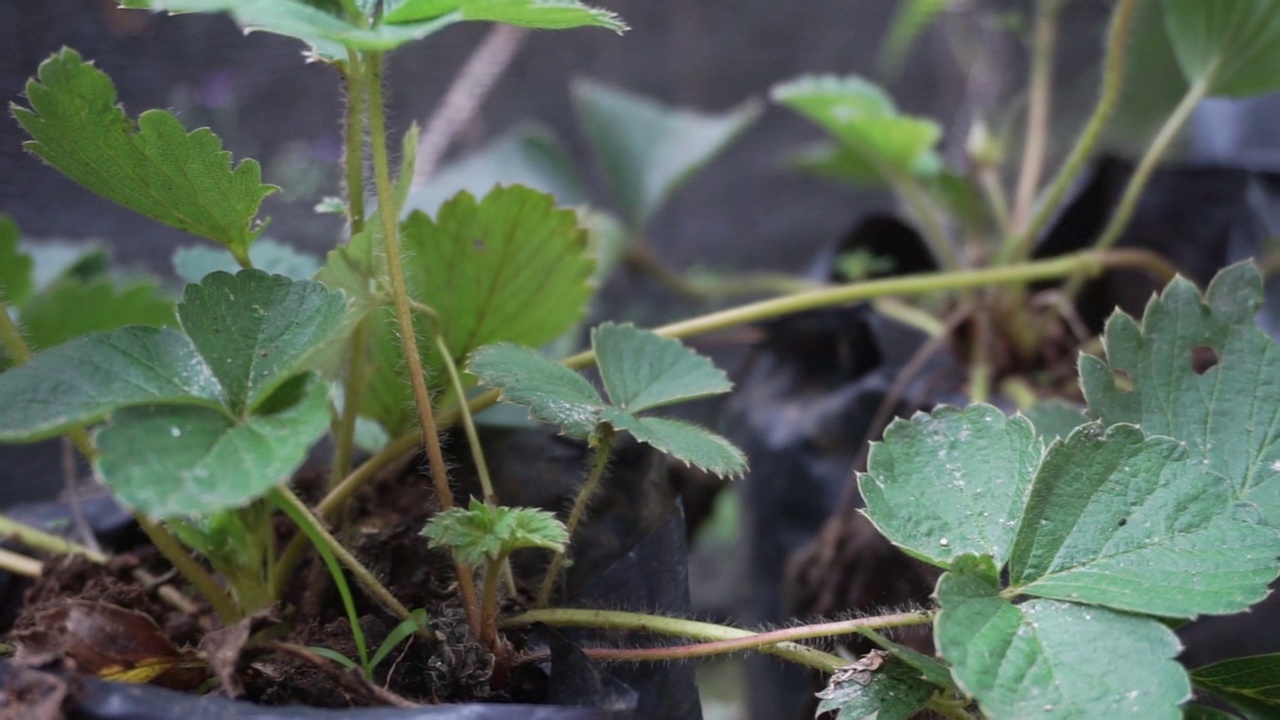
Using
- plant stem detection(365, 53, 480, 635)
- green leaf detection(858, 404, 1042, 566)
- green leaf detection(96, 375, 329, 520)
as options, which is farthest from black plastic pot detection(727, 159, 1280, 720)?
green leaf detection(96, 375, 329, 520)

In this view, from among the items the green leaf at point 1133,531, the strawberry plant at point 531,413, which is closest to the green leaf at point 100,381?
the strawberry plant at point 531,413

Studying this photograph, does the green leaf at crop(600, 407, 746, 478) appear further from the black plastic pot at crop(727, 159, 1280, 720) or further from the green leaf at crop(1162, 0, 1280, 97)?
the green leaf at crop(1162, 0, 1280, 97)

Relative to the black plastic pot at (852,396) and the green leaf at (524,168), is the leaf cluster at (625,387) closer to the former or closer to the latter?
the black plastic pot at (852,396)

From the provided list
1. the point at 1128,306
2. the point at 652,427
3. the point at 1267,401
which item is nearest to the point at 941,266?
the point at 1128,306

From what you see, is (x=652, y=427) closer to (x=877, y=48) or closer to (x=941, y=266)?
(x=941, y=266)

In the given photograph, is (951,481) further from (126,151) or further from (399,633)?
(126,151)
